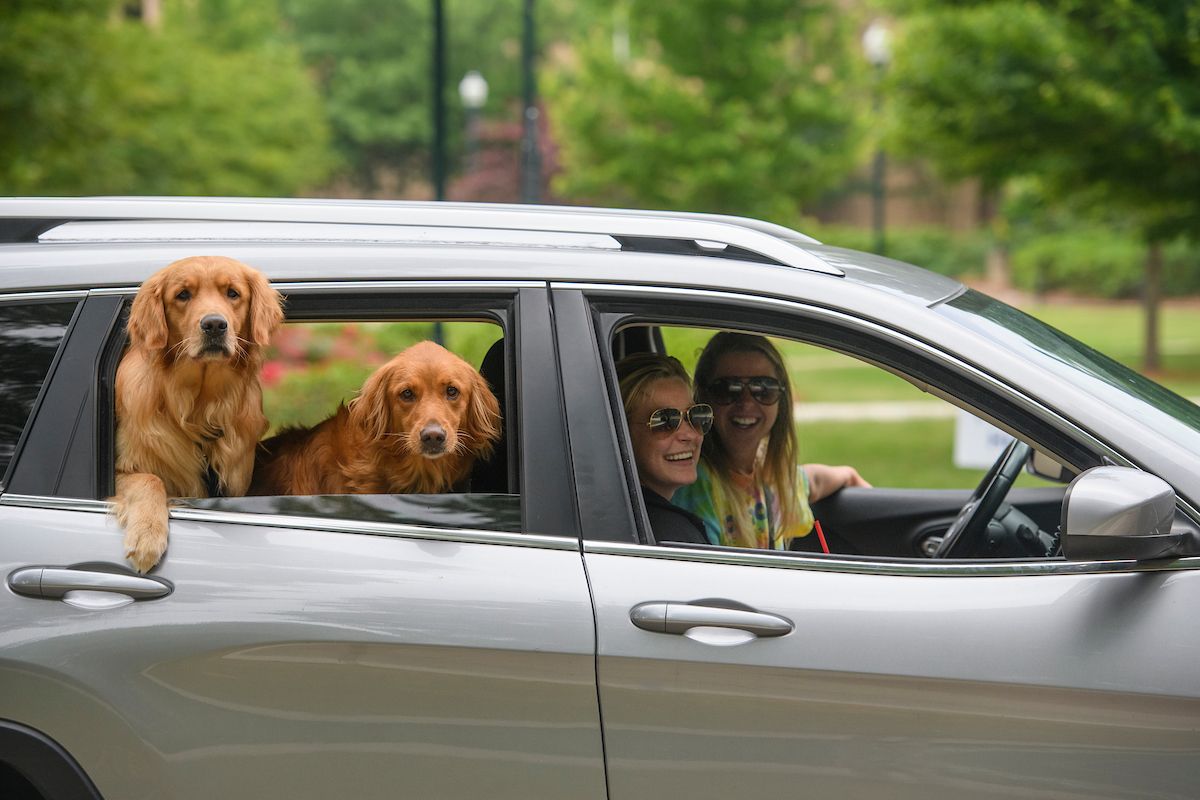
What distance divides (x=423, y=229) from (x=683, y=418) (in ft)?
2.66

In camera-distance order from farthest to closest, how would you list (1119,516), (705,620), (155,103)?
(155,103), (705,620), (1119,516)

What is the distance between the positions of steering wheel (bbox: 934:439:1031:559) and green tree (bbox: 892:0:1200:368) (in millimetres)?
6928

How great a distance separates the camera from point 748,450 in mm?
2992

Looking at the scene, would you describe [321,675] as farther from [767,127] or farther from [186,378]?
[767,127]

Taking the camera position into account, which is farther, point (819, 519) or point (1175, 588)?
point (819, 519)

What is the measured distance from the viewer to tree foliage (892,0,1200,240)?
30.2 feet

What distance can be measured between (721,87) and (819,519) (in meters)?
16.3

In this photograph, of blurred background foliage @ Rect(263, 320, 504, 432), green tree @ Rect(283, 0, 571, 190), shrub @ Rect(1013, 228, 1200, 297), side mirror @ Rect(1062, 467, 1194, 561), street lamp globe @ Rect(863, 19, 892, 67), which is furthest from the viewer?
green tree @ Rect(283, 0, 571, 190)

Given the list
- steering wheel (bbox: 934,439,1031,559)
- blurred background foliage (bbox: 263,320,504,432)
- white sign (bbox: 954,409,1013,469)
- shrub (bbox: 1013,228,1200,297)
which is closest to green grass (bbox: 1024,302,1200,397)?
shrub (bbox: 1013,228,1200,297)

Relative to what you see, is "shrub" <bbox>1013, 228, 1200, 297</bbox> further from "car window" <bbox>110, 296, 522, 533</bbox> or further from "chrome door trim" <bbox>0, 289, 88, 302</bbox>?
"chrome door trim" <bbox>0, 289, 88, 302</bbox>

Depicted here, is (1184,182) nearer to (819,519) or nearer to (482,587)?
(819,519)

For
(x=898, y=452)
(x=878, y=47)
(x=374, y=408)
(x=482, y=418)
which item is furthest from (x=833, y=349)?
(x=878, y=47)

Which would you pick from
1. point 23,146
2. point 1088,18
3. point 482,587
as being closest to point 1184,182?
point 1088,18

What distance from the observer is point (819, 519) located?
3.67 metres
